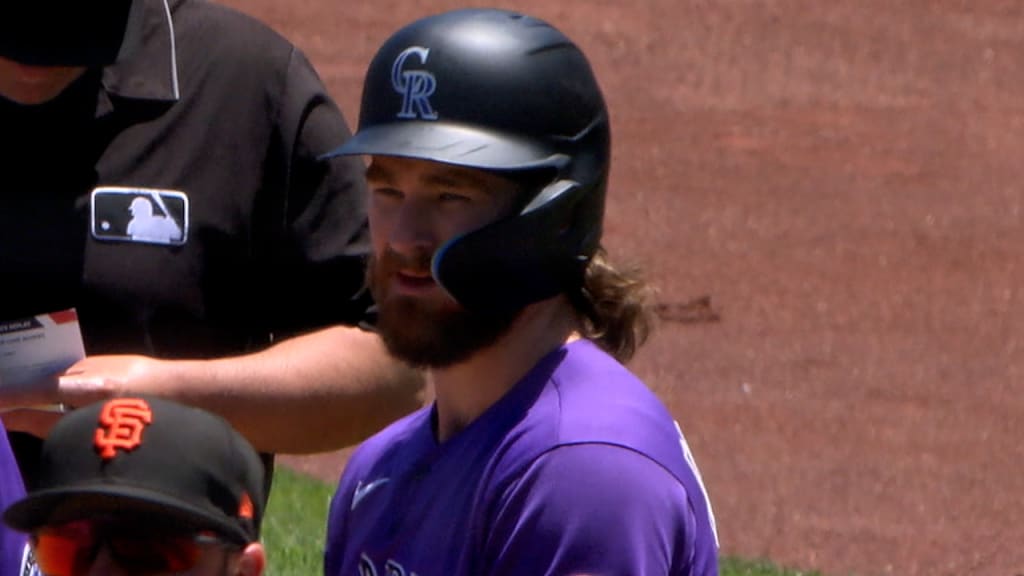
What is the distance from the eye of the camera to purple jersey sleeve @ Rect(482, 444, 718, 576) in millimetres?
2924

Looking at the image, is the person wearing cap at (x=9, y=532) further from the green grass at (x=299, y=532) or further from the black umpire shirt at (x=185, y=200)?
the green grass at (x=299, y=532)

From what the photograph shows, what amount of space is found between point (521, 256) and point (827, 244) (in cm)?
1105

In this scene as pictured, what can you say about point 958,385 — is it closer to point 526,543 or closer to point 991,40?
point 991,40

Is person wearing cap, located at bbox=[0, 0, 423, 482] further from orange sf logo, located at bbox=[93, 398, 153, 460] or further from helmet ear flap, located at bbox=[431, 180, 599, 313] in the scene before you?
orange sf logo, located at bbox=[93, 398, 153, 460]

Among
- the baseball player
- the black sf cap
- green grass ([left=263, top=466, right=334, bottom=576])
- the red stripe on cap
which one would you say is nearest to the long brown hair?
the baseball player

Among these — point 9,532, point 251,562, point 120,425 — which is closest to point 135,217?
point 9,532

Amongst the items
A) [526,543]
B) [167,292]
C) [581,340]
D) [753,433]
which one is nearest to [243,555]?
[526,543]

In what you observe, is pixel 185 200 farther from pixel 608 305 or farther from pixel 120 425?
pixel 120 425

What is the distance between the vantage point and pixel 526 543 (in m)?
2.96

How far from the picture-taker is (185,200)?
148 inches

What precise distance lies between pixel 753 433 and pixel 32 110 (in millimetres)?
7342

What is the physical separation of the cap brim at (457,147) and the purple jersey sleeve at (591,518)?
0.51 metres

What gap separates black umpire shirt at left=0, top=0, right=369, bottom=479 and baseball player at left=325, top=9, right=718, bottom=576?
0.40 meters

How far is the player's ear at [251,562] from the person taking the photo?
9.06ft
